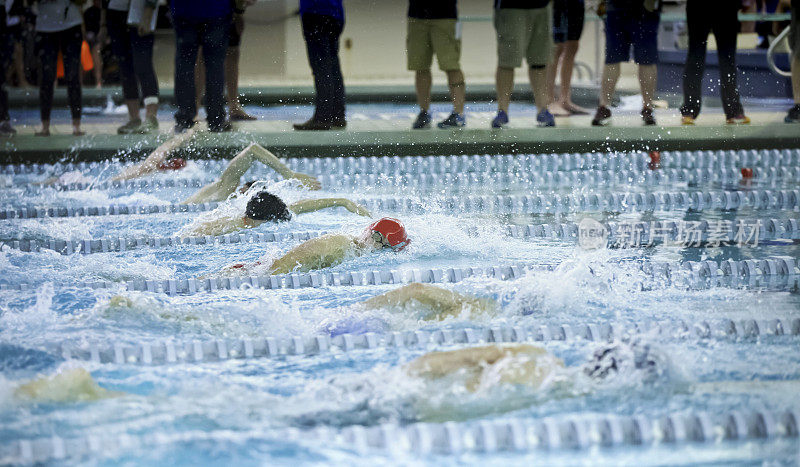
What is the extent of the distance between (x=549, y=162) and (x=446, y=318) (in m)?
3.47

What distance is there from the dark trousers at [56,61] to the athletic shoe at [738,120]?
4932mm

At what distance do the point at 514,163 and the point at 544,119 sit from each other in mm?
571

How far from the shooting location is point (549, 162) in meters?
6.34

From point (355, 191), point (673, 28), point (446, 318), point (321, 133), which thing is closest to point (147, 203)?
point (355, 191)

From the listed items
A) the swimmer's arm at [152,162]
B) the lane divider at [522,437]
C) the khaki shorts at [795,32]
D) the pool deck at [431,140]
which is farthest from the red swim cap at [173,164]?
the khaki shorts at [795,32]

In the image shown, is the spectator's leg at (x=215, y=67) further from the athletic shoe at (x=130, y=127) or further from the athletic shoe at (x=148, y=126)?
the athletic shoe at (x=130, y=127)

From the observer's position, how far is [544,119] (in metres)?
6.67

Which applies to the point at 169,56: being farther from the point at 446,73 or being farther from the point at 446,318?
the point at 446,318

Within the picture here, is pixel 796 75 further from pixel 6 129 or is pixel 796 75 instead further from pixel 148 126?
pixel 6 129

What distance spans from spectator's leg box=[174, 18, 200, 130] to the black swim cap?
254 centimetres

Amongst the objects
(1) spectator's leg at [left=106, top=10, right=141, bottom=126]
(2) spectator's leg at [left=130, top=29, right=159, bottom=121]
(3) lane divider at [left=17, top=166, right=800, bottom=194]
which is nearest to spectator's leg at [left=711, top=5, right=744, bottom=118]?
(3) lane divider at [left=17, top=166, right=800, bottom=194]

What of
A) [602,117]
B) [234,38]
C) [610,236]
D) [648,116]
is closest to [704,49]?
[648,116]

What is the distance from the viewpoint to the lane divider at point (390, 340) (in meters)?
2.71

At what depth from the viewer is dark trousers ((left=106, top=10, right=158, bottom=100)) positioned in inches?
263
